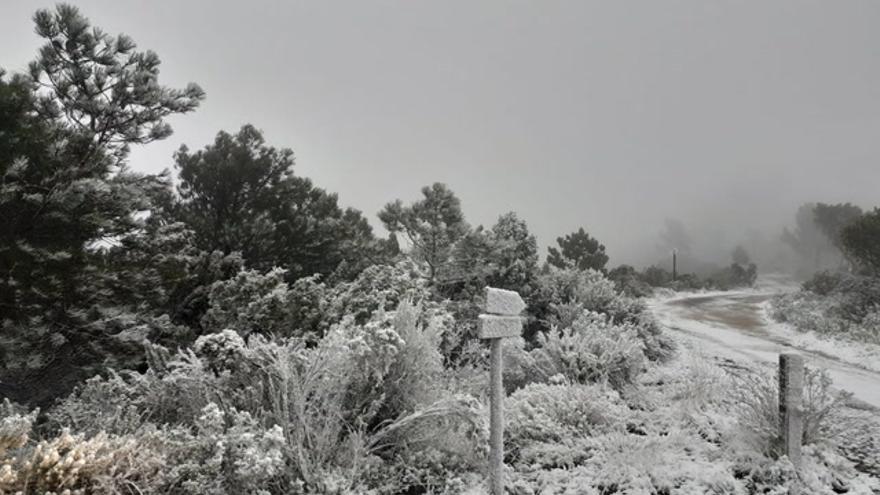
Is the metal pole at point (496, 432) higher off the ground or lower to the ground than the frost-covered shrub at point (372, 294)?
lower

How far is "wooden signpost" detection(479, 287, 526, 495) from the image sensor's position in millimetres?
4406

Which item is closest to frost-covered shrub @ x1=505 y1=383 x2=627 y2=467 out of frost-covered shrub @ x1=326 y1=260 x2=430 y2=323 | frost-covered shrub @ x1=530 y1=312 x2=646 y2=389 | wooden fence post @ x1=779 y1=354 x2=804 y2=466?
frost-covered shrub @ x1=530 y1=312 x2=646 y2=389

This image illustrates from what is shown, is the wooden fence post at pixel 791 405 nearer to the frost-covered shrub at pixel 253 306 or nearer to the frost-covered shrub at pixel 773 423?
the frost-covered shrub at pixel 773 423

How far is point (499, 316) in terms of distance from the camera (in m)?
4.59

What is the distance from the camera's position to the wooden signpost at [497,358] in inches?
173

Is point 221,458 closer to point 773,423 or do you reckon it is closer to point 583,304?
point 773,423

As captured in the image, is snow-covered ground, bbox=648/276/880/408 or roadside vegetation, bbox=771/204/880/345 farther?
roadside vegetation, bbox=771/204/880/345

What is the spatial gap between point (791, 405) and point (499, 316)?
115 inches

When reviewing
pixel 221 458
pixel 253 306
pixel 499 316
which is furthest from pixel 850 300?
pixel 221 458

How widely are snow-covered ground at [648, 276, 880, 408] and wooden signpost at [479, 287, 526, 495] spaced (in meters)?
6.05

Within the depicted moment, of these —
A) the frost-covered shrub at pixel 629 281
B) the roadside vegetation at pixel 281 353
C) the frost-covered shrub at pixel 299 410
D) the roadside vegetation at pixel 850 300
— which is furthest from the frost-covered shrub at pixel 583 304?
the frost-covered shrub at pixel 629 281

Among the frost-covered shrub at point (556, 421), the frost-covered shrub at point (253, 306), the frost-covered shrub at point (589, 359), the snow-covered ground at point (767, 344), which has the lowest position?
the snow-covered ground at point (767, 344)

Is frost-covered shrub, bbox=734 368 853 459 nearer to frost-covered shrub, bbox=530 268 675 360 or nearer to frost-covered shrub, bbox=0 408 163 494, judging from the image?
frost-covered shrub, bbox=0 408 163 494

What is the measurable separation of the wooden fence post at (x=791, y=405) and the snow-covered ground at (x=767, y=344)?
3467 mm
